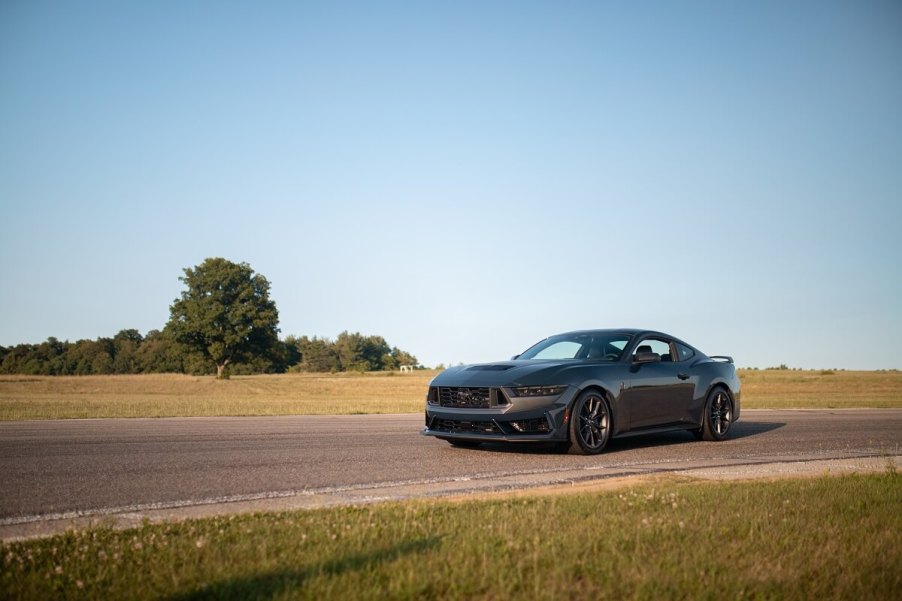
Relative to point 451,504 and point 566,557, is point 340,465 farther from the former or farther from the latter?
point 566,557

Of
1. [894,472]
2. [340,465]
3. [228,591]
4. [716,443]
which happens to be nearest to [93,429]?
[340,465]

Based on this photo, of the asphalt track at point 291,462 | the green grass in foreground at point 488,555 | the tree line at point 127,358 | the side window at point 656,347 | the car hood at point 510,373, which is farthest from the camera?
the tree line at point 127,358

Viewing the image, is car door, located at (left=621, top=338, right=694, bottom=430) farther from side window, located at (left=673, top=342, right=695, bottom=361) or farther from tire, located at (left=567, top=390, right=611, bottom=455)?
tire, located at (left=567, top=390, right=611, bottom=455)

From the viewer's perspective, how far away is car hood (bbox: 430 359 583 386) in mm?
8922

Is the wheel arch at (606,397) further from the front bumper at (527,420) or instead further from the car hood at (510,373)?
the car hood at (510,373)

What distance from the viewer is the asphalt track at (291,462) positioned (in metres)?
5.95

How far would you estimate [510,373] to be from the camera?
9.10 meters

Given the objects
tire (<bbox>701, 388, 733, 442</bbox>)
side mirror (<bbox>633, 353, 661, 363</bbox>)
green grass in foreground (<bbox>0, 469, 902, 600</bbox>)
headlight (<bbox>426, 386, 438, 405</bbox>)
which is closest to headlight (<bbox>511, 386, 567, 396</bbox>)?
headlight (<bbox>426, 386, 438, 405</bbox>)

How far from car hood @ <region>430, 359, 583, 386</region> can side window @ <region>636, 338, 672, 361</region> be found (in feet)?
3.64

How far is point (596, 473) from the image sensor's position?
746 cm

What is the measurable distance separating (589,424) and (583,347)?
149 cm

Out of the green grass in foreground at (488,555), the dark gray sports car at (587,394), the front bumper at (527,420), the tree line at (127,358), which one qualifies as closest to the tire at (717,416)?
the dark gray sports car at (587,394)

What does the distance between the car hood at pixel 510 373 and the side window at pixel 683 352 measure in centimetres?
198

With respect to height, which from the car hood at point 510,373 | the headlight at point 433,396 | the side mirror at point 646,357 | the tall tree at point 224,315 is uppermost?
the tall tree at point 224,315
